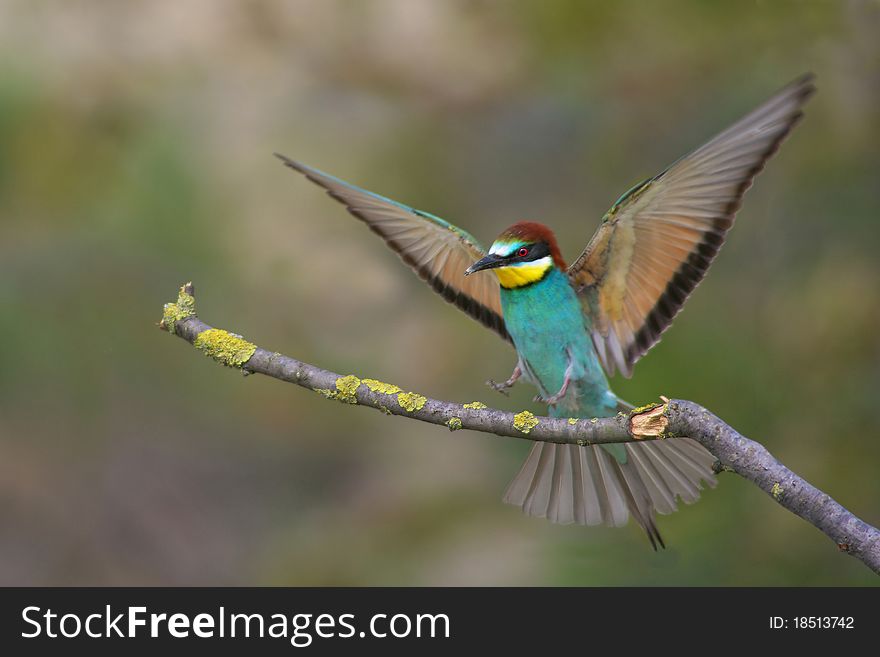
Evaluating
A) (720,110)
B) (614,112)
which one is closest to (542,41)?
(614,112)

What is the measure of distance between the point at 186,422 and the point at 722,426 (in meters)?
2.36

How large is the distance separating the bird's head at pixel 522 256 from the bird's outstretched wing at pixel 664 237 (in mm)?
48

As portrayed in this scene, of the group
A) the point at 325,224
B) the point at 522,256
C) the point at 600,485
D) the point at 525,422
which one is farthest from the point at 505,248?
the point at 325,224

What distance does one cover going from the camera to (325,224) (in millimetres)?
3148

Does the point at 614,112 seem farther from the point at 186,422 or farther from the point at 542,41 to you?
the point at 186,422

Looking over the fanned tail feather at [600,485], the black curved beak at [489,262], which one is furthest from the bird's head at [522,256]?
the fanned tail feather at [600,485]

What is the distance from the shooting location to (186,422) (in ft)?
10.2

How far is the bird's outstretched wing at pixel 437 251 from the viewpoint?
1628 mm

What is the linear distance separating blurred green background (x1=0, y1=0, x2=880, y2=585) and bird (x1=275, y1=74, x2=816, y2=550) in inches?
36.7

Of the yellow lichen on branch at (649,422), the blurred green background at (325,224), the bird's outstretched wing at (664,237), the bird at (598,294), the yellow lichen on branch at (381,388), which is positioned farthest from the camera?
the blurred green background at (325,224)

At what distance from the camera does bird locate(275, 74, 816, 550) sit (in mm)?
1391

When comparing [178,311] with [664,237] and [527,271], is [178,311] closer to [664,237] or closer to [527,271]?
[527,271]

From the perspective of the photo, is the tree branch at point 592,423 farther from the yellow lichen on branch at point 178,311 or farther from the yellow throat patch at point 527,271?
the yellow throat patch at point 527,271

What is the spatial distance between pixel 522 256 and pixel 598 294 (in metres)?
0.13
